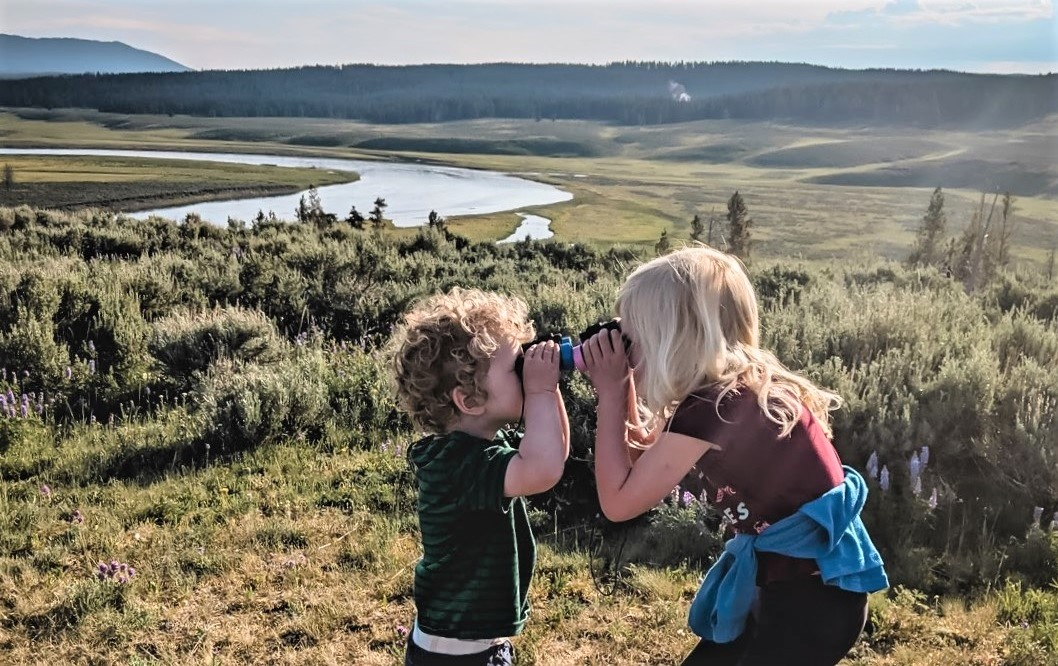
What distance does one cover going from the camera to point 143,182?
1784 cm

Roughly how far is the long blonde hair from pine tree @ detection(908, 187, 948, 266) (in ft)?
38.2

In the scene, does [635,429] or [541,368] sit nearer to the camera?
[541,368]

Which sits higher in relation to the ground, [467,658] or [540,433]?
[540,433]

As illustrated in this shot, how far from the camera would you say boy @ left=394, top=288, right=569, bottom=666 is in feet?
6.35

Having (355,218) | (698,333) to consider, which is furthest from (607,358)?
(355,218)

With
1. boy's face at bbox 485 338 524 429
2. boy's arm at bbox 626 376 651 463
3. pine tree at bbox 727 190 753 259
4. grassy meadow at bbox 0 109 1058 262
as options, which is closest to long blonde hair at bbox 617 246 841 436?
boy's arm at bbox 626 376 651 463

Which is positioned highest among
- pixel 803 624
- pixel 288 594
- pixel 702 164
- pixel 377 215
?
pixel 702 164

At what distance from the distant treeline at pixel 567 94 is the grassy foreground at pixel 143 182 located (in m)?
2.39

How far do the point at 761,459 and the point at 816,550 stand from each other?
0.25 m

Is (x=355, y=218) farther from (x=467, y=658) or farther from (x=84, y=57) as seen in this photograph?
(x=84, y=57)

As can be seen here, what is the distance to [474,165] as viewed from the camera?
20203 mm

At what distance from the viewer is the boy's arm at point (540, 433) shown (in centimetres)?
184

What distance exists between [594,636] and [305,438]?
3057 millimetres

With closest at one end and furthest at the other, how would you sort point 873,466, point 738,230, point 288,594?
1. point 288,594
2. point 873,466
3. point 738,230
